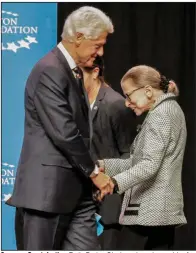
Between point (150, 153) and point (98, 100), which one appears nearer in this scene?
point (150, 153)

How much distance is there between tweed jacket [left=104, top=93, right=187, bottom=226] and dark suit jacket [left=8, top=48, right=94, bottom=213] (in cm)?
30

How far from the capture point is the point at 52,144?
11.1 ft

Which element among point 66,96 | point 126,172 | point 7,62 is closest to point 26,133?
point 66,96

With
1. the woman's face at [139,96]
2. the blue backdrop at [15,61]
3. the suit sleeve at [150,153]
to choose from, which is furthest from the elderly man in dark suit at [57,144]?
the blue backdrop at [15,61]

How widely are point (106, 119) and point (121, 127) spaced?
0.12 meters

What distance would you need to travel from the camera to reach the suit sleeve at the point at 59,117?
3.32m

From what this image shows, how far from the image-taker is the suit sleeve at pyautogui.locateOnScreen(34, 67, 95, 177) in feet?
10.9

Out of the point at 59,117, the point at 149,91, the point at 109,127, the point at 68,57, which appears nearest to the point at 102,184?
the point at 59,117

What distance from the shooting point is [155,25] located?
15.5 feet

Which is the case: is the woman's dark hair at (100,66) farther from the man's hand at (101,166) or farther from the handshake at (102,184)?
the handshake at (102,184)

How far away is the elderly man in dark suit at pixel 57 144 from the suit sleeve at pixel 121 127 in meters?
0.76

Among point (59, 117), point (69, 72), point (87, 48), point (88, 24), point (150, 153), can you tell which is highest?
point (88, 24)

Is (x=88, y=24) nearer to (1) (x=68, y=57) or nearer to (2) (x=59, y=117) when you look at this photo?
(1) (x=68, y=57)

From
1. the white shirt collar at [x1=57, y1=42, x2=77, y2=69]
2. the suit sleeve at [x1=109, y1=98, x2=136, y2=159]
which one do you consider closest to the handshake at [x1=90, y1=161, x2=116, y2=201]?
the white shirt collar at [x1=57, y1=42, x2=77, y2=69]
